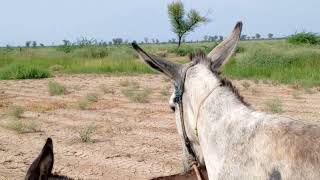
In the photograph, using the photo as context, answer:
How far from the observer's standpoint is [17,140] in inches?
447

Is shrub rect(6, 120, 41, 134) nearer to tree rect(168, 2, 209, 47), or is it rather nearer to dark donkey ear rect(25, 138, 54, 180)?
dark donkey ear rect(25, 138, 54, 180)

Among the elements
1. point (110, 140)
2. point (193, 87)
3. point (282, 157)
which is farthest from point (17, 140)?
point (282, 157)

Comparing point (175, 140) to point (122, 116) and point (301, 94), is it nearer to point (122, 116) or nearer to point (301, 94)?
point (122, 116)

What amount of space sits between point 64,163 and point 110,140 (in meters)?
2.24

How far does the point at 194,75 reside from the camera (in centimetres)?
334

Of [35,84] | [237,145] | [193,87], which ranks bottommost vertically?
[35,84]

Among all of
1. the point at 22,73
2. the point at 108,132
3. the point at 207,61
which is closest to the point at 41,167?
the point at 207,61

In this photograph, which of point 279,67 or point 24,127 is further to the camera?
point 279,67

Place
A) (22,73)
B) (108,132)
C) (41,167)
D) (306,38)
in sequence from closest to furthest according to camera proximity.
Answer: (41,167) → (108,132) → (22,73) → (306,38)

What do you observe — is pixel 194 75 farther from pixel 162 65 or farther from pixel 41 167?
pixel 41 167

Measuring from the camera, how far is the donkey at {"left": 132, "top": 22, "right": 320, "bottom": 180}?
258 cm

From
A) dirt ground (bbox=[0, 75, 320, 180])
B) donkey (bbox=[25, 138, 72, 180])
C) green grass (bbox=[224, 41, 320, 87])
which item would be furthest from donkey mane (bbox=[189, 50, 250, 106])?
green grass (bbox=[224, 41, 320, 87])

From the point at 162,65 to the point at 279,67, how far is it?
27.6 m

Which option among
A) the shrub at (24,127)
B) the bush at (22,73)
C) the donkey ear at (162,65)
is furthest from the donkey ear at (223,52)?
the bush at (22,73)
